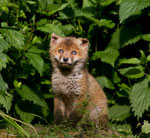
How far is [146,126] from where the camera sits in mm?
4574

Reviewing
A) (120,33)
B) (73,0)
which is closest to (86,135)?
(120,33)

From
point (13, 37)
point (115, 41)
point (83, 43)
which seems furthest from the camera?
point (115, 41)

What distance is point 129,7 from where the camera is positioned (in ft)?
21.0

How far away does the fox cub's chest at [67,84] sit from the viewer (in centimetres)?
591

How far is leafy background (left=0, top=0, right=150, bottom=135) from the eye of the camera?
635 centimetres

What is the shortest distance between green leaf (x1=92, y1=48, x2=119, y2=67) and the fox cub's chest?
3.73 ft

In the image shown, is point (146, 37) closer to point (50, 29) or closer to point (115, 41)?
point (115, 41)

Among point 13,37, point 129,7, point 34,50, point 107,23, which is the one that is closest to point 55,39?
point 34,50

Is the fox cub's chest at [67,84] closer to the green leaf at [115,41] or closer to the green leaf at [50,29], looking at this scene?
the green leaf at [50,29]

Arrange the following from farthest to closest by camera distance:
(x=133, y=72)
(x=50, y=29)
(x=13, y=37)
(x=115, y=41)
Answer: (x=115, y=41) < (x=133, y=72) < (x=50, y=29) < (x=13, y=37)

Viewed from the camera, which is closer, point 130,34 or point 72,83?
point 72,83

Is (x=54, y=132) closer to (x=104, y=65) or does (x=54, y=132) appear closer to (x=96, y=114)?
(x=96, y=114)

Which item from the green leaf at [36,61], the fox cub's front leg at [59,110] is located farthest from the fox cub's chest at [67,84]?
the green leaf at [36,61]

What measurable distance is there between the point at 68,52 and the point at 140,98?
5.90ft
